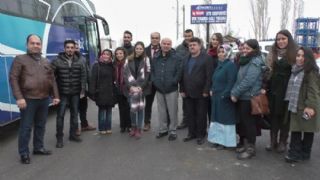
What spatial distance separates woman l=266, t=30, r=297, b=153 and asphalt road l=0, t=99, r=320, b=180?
57 centimetres

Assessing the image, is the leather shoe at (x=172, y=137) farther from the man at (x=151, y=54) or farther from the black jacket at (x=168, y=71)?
the man at (x=151, y=54)

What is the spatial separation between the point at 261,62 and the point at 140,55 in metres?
2.38

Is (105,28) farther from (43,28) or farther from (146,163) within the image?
(146,163)

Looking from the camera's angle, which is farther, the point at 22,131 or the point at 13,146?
the point at 13,146

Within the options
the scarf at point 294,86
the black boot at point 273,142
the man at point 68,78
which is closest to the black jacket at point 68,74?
the man at point 68,78

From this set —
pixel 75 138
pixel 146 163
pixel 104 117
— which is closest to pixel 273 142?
pixel 146 163

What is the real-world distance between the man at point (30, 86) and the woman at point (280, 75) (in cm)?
333

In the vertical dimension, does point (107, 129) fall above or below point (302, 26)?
below

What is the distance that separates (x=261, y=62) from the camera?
5.89 m

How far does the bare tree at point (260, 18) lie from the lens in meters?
38.2

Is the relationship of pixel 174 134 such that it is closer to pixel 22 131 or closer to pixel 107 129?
pixel 107 129

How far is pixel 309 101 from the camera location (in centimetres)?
543

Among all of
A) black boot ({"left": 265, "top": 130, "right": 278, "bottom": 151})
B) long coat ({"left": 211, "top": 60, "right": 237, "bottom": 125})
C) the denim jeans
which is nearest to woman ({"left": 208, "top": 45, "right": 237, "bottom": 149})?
long coat ({"left": 211, "top": 60, "right": 237, "bottom": 125})

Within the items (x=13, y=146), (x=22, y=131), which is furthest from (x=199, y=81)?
(x=13, y=146)
